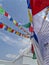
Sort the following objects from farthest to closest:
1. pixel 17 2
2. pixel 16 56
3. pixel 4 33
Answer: pixel 16 56 → pixel 4 33 → pixel 17 2

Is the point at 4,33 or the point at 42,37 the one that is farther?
the point at 4,33

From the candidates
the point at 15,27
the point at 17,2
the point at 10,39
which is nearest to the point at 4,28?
the point at 15,27

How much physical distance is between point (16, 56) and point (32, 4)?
1.71 meters

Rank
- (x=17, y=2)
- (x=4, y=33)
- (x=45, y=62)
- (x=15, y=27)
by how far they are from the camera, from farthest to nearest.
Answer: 1. (x=4, y=33)
2. (x=15, y=27)
3. (x=17, y=2)
4. (x=45, y=62)

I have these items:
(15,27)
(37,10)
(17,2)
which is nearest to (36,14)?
(37,10)

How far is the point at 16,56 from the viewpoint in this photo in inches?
78.5

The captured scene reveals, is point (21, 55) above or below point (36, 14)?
below

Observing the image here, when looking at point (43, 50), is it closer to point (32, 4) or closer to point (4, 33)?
point (32, 4)

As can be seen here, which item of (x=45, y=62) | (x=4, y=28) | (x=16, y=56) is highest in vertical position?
(x=45, y=62)

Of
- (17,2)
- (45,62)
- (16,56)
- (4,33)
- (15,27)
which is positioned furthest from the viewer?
(16,56)

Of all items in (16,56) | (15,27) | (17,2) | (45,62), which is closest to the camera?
(45,62)

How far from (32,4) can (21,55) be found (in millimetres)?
1714

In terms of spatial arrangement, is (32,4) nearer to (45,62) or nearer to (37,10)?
(37,10)

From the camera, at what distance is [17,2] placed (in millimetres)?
1399
